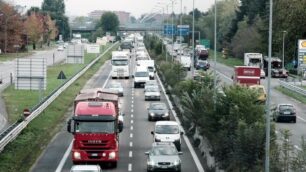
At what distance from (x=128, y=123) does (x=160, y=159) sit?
64.8ft

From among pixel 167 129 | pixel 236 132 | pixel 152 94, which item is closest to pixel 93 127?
pixel 236 132

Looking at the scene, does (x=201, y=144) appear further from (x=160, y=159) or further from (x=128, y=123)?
(x=128, y=123)

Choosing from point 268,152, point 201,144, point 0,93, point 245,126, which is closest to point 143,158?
point 201,144

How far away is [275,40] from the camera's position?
110312 millimetres

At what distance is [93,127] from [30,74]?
75.6 ft

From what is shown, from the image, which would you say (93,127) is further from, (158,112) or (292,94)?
(292,94)

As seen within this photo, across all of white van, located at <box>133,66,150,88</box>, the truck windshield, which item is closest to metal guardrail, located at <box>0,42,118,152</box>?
the truck windshield

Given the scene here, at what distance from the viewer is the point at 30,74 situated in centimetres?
5600

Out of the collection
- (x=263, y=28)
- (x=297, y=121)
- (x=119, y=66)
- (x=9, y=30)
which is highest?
(x=263, y=28)

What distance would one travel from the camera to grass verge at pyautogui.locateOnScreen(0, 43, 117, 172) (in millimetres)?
35281

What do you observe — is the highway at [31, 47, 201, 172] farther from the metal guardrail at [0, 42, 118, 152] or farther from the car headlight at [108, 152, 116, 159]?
the metal guardrail at [0, 42, 118, 152]

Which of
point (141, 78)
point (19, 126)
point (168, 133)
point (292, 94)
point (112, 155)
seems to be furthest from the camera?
point (141, 78)

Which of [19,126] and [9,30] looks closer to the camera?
[19,126]

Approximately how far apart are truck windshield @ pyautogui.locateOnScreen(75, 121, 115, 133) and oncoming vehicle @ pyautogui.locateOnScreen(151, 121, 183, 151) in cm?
692
